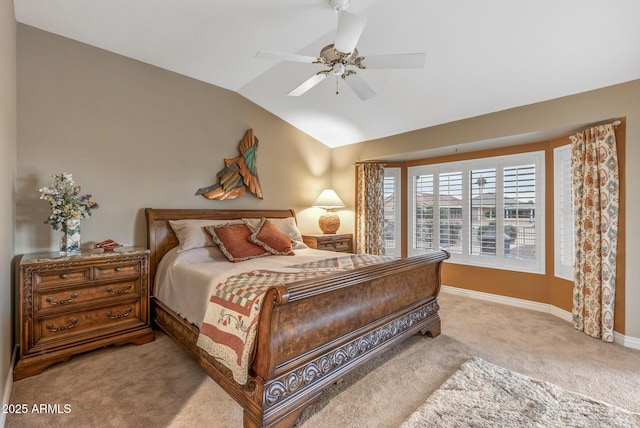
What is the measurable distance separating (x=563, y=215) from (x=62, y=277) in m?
5.16

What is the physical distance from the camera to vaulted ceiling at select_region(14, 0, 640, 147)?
2.37 metres

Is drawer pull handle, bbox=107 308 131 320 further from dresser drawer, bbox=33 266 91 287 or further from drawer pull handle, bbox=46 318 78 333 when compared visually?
dresser drawer, bbox=33 266 91 287

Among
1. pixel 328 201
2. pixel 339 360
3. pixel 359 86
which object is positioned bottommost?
pixel 339 360

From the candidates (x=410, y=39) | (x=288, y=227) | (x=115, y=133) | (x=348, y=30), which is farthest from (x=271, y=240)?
(x=410, y=39)

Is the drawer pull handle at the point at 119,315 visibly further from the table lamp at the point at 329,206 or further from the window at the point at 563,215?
the window at the point at 563,215

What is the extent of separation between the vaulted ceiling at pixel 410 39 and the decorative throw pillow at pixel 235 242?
1821 mm

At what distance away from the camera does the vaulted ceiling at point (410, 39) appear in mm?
2367

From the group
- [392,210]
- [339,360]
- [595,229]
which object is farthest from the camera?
[392,210]

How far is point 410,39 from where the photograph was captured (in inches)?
109

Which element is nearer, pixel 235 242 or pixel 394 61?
pixel 394 61

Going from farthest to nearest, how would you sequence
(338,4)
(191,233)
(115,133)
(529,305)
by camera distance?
(529,305) < (191,233) < (115,133) < (338,4)

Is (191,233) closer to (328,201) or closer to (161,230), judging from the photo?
(161,230)

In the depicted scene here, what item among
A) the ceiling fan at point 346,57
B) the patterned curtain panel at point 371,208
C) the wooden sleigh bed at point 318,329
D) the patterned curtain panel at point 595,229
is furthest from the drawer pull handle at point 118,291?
the patterned curtain panel at point 595,229

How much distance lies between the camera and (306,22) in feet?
8.62
